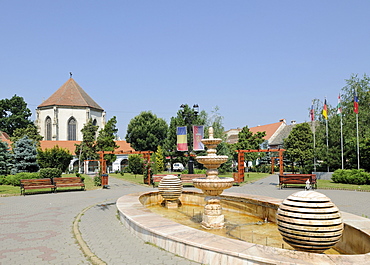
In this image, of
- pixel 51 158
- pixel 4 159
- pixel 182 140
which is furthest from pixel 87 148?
pixel 182 140

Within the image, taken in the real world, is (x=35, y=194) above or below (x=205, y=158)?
below

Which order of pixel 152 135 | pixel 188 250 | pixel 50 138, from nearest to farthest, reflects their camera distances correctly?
pixel 188 250 → pixel 152 135 → pixel 50 138

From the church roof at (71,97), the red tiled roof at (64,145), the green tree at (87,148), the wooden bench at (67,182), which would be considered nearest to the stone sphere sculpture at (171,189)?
the wooden bench at (67,182)

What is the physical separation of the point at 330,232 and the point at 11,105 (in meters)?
88.7

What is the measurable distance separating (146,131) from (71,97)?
22.6 m

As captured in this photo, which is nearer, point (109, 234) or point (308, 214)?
point (308, 214)

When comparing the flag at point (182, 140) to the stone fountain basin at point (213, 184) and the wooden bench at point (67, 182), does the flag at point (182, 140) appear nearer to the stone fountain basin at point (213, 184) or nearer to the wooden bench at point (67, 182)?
the wooden bench at point (67, 182)

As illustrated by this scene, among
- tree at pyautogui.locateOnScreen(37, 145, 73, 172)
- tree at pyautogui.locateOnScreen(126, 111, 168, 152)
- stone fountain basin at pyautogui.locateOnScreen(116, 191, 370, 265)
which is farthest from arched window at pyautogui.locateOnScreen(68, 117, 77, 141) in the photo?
stone fountain basin at pyautogui.locateOnScreen(116, 191, 370, 265)

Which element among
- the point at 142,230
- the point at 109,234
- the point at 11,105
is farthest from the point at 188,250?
the point at 11,105

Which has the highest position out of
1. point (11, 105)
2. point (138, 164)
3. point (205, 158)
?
point (11, 105)

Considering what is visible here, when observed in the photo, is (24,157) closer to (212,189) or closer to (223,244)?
(212,189)

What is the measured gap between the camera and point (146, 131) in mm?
58062

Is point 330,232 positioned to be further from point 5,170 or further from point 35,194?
point 5,170

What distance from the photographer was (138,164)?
139 feet
